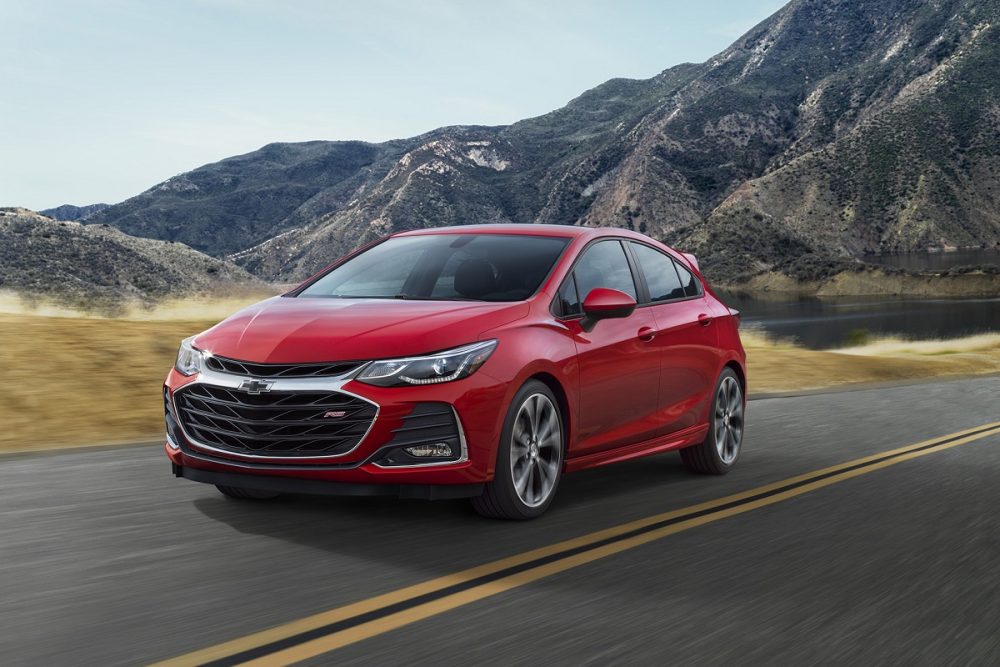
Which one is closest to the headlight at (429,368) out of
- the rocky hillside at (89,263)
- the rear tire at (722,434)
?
the rear tire at (722,434)

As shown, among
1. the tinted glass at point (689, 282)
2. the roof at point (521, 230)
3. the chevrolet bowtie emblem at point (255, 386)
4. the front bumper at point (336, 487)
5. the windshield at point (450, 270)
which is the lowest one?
the front bumper at point (336, 487)

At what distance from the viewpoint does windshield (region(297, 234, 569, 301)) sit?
6680 mm

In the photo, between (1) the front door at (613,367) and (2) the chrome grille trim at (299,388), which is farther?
(1) the front door at (613,367)

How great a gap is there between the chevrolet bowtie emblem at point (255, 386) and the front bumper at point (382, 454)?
70 millimetres

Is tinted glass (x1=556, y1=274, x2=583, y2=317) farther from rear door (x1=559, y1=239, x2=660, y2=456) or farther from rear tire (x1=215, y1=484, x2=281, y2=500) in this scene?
rear tire (x1=215, y1=484, x2=281, y2=500)

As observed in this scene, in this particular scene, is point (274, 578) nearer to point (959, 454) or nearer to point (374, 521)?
point (374, 521)

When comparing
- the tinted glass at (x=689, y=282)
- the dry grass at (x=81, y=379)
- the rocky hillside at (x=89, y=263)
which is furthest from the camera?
the rocky hillside at (x=89, y=263)

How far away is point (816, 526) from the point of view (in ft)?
21.6

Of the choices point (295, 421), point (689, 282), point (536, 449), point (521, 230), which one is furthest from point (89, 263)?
point (295, 421)

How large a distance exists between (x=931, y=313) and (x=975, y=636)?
291 ft

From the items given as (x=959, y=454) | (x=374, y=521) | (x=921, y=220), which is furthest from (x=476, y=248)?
(x=921, y=220)

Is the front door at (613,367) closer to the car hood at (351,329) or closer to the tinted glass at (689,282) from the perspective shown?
the car hood at (351,329)

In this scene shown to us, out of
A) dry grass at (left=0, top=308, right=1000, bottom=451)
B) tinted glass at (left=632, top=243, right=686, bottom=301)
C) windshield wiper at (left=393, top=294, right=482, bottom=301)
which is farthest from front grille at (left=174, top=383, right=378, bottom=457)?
dry grass at (left=0, top=308, right=1000, bottom=451)

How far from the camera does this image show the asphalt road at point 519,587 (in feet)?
13.6
